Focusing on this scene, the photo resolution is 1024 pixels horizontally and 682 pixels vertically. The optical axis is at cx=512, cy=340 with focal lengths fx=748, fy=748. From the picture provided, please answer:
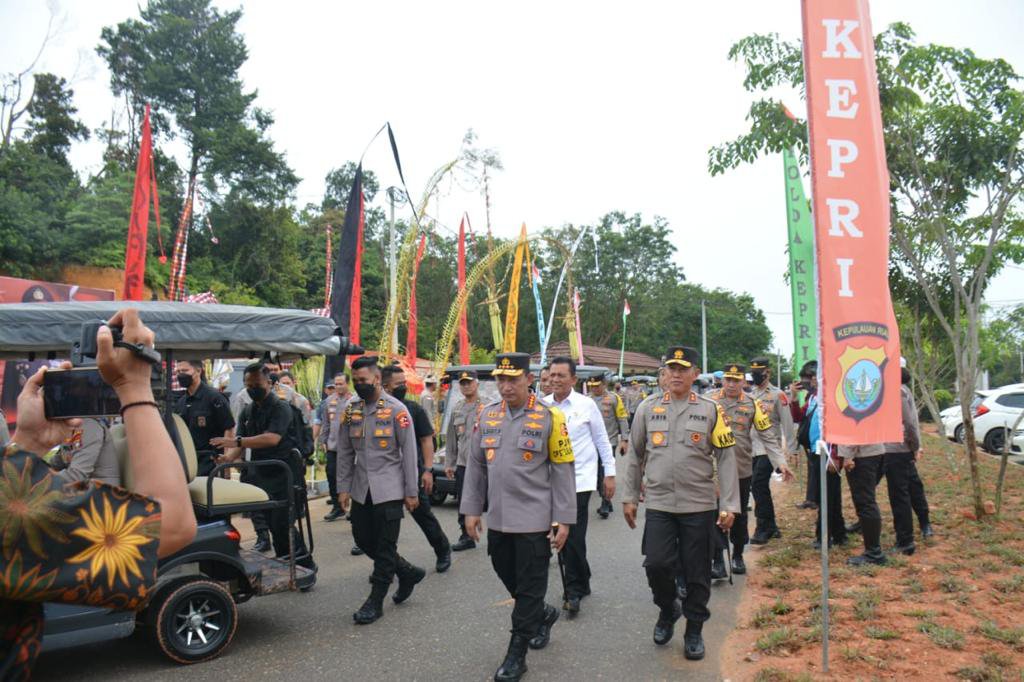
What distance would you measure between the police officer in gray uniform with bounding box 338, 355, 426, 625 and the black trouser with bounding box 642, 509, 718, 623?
2.07 m

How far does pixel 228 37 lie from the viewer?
36594 mm

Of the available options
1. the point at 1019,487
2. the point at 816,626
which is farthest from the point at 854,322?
the point at 1019,487

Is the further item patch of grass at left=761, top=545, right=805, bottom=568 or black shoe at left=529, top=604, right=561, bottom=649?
patch of grass at left=761, top=545, right=805, bottom=568

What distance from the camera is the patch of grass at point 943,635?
5.02 metres

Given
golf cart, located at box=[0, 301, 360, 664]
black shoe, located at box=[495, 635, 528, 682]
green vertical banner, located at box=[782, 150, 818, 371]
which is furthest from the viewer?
green vertical banner, located at box=[782, 150, 818, 371]

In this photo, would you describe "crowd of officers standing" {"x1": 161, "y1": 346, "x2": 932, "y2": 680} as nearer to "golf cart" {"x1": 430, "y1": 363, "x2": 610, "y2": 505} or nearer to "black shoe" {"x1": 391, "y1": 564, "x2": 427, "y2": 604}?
"black shoe" {"x1": 391, "y1": 564, "x2": 427, "y2": 604}

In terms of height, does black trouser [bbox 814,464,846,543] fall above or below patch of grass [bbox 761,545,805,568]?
above

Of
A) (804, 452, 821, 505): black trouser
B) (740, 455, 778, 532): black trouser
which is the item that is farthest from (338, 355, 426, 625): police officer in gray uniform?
(804, 452, 821, 505): black trouser

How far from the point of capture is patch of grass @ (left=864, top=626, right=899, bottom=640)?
5.23m

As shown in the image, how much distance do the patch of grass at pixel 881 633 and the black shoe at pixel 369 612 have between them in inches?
145

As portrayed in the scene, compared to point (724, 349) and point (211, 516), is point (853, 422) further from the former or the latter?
point (724, 349)

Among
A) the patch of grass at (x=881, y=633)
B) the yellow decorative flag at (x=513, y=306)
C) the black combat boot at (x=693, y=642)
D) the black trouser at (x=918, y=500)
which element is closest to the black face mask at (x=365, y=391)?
the black combat boot at (x=693, y=642)

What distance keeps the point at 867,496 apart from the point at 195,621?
20.0ft

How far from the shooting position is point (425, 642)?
5.52 m
